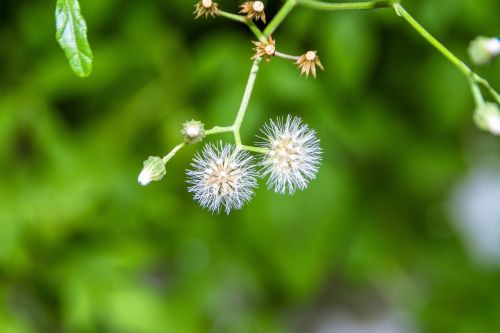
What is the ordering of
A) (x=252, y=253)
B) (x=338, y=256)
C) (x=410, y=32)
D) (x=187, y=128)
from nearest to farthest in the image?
(x=187, y=128) → (x=410, y=32) → (x=252, y=253) → (x=338, y=256)

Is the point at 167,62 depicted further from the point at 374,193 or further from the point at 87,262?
the point at 374,193

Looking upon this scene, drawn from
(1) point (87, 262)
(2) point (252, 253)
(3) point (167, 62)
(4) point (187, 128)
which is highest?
(3) point (167, 62)

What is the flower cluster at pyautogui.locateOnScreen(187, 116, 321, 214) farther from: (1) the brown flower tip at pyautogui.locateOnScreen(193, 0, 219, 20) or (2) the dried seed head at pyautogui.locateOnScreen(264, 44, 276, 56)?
(1) the brown flower tip at pyautogui.locateOnScreen(193, 0, 219, 20)

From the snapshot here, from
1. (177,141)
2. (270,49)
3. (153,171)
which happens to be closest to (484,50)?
(270,49)

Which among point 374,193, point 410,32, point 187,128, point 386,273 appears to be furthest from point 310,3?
point 386,273

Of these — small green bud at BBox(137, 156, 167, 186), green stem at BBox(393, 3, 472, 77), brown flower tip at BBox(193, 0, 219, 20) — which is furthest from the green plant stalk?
small green bud at BBox(137, 156, 167, 186)

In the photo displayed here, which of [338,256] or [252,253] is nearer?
[252,253]

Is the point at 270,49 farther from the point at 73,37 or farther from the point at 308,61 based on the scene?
the point at 73,37
